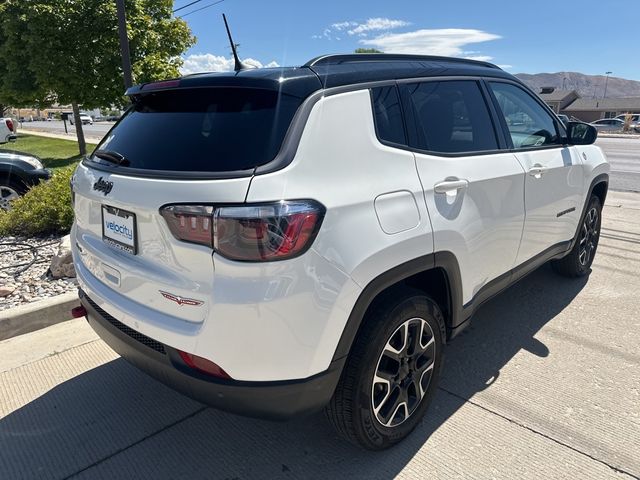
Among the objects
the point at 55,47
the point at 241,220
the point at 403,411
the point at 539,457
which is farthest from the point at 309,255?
the point at 55,47

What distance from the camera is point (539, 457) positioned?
2.44 metres

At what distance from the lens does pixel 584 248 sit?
4703 millimetres

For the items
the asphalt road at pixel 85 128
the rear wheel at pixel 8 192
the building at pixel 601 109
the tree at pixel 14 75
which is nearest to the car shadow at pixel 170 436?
the rear wheel at pixel 8 192

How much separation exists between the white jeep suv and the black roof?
0.04 ft

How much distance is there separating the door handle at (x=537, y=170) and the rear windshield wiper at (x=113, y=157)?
2524 millimetres

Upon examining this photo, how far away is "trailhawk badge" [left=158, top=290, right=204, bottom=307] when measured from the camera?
193 centimetres

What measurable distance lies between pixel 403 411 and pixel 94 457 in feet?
5.30

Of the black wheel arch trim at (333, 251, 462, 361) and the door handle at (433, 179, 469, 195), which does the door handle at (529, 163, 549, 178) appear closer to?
the door handle at (433, 179, 469, 195)

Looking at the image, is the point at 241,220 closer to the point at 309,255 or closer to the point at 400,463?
the point at 309,255

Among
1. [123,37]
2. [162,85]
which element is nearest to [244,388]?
[162,85]

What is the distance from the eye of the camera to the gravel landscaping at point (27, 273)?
4.25 metres

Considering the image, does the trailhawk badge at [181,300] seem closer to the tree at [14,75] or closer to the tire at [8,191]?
the tire at [8,191]

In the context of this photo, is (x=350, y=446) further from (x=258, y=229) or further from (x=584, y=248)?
(x=584, y=248)

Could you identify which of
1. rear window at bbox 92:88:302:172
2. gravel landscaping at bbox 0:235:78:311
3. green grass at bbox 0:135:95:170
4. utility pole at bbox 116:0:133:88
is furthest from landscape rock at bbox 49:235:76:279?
green grass at bbox 0:135:95:170
